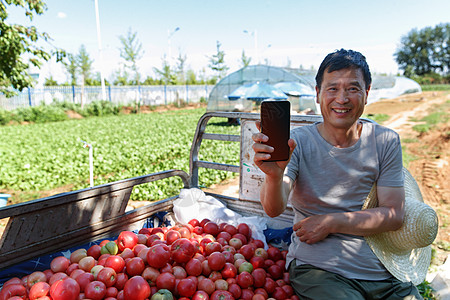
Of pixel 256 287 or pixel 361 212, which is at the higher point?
pixel 361 212

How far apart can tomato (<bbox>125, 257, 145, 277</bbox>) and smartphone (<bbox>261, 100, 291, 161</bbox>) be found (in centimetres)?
130

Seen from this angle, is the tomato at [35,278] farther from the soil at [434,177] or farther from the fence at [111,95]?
the fence at [111,95]

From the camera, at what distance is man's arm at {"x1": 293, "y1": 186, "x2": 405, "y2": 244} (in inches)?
79.4

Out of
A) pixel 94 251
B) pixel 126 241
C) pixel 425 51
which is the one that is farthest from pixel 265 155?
pixel 425 51

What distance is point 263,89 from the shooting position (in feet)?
62.3

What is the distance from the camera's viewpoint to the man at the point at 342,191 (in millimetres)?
1988

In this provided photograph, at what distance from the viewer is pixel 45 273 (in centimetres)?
236

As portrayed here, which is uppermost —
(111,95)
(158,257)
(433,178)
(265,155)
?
(111,95)

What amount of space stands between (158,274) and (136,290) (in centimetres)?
28

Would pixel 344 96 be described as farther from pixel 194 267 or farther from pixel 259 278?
pixel 194 267

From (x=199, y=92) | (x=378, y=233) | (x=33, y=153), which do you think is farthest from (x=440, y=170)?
(x=199, y=92)

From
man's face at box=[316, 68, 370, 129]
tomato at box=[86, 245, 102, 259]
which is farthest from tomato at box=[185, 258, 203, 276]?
man's face at box=[316, 68, 370, 129]

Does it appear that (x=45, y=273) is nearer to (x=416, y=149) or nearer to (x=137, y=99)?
(x=416, y=149)

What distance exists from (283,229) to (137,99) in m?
31.7
